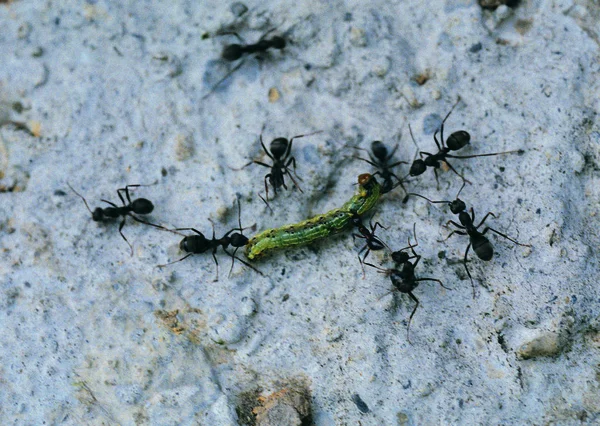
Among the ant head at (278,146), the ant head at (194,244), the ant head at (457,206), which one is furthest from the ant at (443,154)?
the ant head at (194,244)

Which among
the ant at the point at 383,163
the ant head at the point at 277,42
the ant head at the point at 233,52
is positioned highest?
the ant head at the point at 277,42

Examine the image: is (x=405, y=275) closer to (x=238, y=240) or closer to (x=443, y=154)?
(x=443, y=154)

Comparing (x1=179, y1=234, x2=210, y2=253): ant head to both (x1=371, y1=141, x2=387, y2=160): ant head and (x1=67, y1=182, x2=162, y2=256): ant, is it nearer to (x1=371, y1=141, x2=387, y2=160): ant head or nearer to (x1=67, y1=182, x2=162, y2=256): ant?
(x1=67, y1=182, x2=162, y2=256): ant

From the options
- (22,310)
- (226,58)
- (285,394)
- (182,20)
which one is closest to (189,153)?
(226,58)

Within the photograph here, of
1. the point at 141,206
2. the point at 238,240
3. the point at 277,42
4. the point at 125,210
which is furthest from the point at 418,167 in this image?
the point at 125,210

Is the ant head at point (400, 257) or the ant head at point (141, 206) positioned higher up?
the ant head at point (141, 206)

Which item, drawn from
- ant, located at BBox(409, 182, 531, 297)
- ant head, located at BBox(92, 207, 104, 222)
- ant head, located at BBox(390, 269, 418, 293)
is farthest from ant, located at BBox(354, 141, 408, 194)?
ant head, located at BBox(92, 207, 104, 222)

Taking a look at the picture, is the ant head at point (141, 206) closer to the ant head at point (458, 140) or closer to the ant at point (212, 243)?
the ant at point (212, 243)
